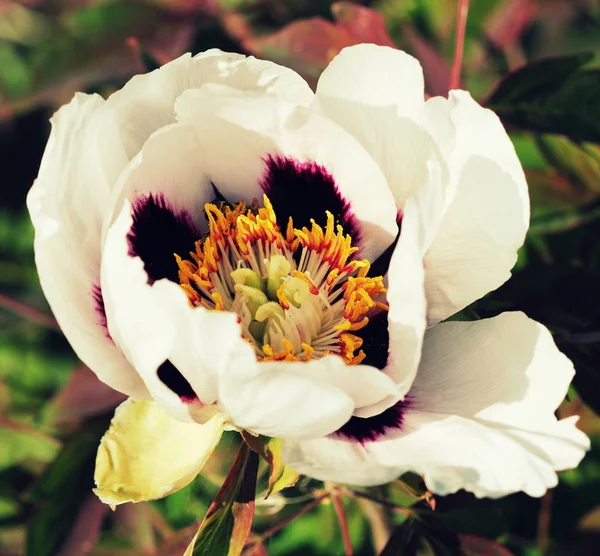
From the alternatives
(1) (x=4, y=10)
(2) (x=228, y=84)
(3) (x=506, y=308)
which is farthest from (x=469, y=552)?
(1) (x=4, y=10)

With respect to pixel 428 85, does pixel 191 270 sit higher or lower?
higher

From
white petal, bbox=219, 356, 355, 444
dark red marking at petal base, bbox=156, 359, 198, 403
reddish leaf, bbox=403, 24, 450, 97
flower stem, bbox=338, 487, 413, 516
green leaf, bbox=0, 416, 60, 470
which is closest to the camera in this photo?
white petal, bbox=219, 356, 355, 444

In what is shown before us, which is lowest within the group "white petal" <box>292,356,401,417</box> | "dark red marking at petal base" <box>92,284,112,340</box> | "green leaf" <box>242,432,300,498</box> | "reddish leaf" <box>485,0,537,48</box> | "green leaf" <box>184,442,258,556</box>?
"reddish leaf" <box>485,0,537,48</box>

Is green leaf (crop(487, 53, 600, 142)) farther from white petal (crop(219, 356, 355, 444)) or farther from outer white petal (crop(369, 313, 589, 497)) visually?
white petal (crop(219, 356, 355, 444))

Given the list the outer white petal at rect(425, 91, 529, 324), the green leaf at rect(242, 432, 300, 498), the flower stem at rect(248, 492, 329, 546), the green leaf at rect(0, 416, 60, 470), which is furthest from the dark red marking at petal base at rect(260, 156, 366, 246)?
the green leaf at rect(0, 416, 60, 470)

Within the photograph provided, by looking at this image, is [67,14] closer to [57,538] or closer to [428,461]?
[57,538]

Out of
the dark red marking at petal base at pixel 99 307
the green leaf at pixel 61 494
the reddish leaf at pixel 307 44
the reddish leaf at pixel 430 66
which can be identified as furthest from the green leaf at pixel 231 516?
the reddish leaf at pixel 430 66
